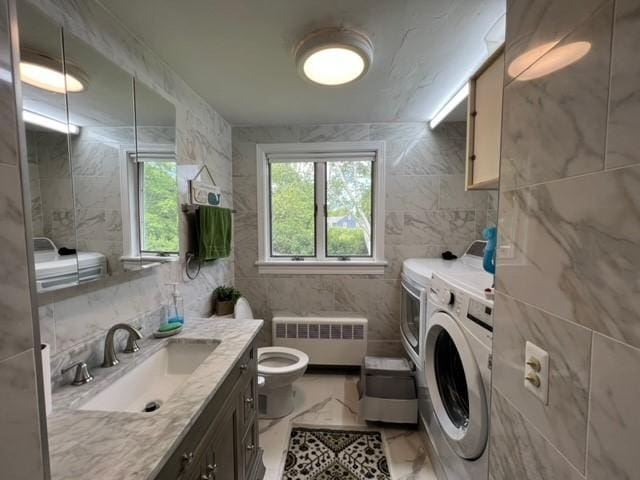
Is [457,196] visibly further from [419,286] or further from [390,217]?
[419,286]

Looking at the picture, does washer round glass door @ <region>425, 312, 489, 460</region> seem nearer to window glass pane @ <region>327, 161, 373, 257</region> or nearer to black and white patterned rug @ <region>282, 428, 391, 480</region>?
black and white patterned rug @ <region>282, 428, 391, 480</region>

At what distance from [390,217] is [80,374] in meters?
2.15

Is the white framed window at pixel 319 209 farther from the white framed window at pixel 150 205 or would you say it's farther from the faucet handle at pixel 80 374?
the faucet handle at pixel 80 374

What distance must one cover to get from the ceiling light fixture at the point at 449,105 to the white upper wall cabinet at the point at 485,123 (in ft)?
1.47

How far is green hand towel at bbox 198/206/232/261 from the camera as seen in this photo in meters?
1.79

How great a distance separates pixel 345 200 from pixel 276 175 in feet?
2.25

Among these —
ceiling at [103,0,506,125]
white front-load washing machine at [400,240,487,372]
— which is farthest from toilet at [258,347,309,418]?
ceiling at [103,0,506,125]

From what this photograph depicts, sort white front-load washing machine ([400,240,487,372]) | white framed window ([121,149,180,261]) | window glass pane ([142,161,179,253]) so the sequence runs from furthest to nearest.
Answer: white front-load washing machine ([400,240,487,372]) < window glass pane ([142,161,179,253]) < white framed window ([121,149,180,261])

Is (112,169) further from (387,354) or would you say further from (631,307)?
(387,354)

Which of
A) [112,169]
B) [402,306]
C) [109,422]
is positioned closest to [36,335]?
[109,422]

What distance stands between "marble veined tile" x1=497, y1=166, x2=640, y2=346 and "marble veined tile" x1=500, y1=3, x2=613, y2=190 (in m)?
0.04

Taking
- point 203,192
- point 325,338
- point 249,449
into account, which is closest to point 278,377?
point 249,449

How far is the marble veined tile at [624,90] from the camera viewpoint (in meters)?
0.38

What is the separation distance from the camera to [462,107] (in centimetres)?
198
